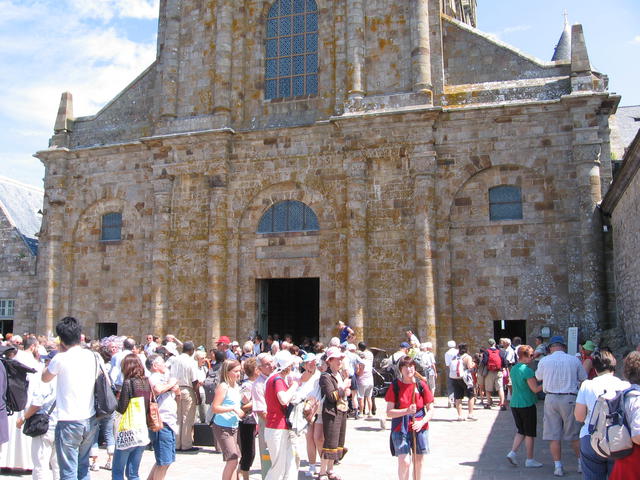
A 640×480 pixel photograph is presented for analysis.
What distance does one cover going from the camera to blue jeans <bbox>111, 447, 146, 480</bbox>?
7012mm

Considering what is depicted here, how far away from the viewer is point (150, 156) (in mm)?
22078

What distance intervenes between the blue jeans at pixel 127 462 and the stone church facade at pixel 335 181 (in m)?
11.7

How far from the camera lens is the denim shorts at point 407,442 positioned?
767 centimetres

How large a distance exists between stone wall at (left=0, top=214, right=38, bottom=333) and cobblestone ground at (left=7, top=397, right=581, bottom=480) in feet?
46.6

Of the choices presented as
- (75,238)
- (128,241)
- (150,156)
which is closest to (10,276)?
(75,238)

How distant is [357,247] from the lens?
18.9 metres

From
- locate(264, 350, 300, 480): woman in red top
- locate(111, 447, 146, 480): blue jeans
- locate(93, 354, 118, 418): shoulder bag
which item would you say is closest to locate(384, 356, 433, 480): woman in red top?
locate(264, 350, 300, 480): woman in red top

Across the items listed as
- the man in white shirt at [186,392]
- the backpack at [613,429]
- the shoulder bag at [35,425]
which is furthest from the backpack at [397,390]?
the man in white shirt at [186,392]

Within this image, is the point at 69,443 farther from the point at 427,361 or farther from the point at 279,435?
the point at 427,361

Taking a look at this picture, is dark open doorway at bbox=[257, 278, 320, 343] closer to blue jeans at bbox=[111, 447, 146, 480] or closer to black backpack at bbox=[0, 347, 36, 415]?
black backpack at bbox=[0, 347, 36, 415]

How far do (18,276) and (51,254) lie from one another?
261cm

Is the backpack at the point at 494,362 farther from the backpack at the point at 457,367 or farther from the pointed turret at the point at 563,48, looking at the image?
the pointed turret at the point at 563,48

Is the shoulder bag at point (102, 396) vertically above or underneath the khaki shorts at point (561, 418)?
above

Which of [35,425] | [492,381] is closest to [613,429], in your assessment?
[35,425]
